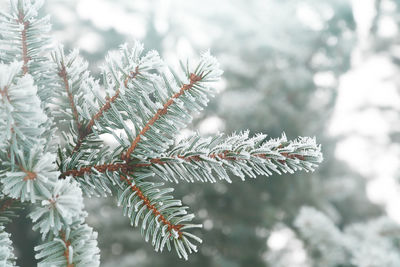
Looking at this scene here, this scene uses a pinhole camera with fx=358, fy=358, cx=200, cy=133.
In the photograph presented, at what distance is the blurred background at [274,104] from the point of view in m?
3.46

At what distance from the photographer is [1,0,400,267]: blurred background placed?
3.46 m

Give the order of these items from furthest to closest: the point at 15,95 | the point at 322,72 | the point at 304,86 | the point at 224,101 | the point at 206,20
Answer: the point at 206,20, the point at 322,72, the point at 304,86, the point at 224,101, the point at 15,95

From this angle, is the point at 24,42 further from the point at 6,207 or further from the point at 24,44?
the point at 6,207

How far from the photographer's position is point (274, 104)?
11.8 feet

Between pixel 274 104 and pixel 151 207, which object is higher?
pixel 274 104

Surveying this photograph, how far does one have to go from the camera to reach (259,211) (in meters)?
3.51

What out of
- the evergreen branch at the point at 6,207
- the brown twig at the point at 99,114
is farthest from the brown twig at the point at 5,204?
the brown twig at the point at 99,114

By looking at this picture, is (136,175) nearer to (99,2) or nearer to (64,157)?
(64,157)

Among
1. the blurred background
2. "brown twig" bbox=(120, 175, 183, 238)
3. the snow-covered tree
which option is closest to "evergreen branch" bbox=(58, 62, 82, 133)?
the snow-covered tree

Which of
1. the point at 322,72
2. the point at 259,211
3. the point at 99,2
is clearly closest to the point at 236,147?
the point at 259,211

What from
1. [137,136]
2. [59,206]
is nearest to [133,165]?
[137,136]

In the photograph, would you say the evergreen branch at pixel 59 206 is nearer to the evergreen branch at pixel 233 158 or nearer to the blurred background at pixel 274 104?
the evergreen branch at pixel 233 158

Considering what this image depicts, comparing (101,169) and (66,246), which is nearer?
(66,246)

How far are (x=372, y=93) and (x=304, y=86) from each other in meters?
1.48
